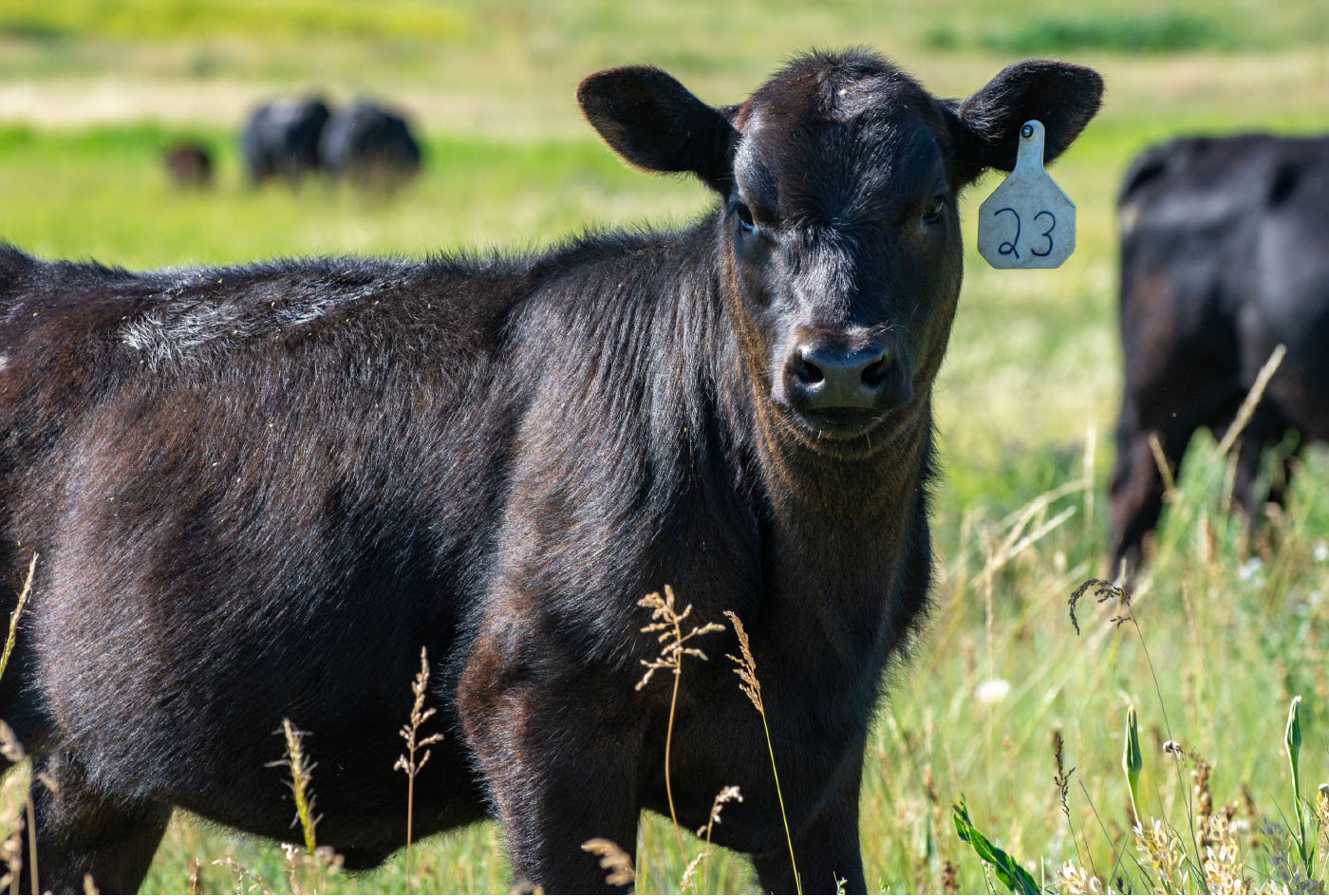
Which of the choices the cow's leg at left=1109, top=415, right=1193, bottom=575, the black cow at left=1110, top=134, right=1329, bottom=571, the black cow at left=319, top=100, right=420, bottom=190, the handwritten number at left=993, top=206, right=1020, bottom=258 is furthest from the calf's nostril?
the black cow at left=319, top=100, right=420, bottom=190

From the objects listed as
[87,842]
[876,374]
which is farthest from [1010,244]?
[87,842]

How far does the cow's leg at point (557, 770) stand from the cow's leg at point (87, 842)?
1503mm

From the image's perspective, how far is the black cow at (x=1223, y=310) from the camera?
8.65 m

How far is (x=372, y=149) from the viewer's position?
35.7m

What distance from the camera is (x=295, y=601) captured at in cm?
372

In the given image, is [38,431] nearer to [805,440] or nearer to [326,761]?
[326,761]

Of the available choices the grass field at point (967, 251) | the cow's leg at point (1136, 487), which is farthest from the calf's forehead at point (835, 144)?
the cow's leg at point (1136, 487)

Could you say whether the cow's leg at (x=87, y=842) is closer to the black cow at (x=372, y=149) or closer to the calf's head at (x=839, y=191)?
the calf's head at (x=839, y=191)

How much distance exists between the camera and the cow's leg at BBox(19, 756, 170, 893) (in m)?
4.46

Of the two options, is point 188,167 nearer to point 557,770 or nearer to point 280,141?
point 280,141

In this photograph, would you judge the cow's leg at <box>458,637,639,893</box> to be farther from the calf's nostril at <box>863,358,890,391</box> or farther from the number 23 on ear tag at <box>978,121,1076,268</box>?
the number 23 on ear tag at <box>978,121,1076,268</box>

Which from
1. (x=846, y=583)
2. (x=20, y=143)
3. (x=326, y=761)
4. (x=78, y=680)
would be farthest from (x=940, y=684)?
(x=20, y=143)

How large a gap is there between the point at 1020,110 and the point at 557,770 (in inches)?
85.1

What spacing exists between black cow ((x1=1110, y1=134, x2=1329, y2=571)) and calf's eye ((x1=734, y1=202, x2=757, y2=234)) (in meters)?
5.96
